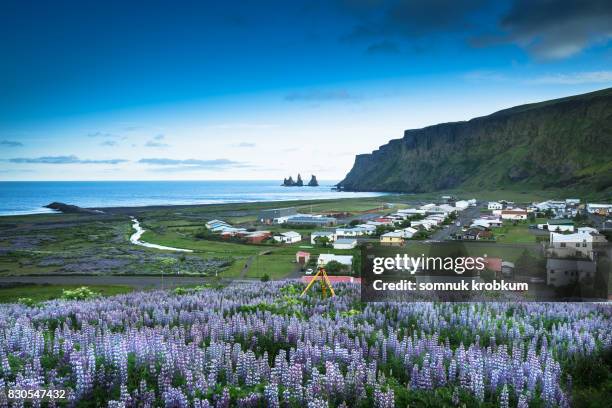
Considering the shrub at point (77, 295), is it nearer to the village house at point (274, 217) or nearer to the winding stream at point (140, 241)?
the winding stream at point (140, 241)

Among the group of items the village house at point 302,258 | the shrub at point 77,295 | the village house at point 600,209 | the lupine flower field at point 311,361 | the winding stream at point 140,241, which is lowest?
the winding stream at point 140,241

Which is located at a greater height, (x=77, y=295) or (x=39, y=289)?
(x=77, y=295)

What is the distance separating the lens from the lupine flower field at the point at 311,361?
257 inches

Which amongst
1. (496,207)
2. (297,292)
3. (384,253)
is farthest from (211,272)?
(496,207)

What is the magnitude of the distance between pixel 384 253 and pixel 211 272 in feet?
205

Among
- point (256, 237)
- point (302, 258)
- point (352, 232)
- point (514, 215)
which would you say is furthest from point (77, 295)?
point (514, 215)

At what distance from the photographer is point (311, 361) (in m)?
8.06

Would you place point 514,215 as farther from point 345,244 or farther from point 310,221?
point 345,244

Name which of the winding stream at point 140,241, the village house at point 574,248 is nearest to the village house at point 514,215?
the village house at point 574,248

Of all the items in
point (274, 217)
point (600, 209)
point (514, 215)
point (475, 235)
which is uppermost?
point (600, 209)

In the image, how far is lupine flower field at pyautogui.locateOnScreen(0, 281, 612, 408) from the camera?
6520mm

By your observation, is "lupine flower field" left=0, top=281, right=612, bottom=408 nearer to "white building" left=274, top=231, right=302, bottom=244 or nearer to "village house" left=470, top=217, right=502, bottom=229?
"white building" left=274, top=231, right=302, bottom=244

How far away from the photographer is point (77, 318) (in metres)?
12.3

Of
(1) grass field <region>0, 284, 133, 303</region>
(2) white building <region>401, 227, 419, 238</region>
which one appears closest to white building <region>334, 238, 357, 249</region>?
(2) white building <region>401, 227, 419, 238</region>
